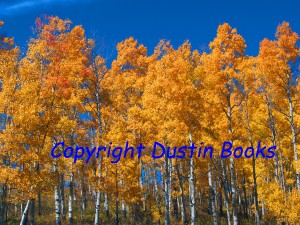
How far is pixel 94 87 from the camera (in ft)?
61.1

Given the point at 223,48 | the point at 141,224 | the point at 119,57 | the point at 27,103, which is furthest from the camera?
the point at 119,57

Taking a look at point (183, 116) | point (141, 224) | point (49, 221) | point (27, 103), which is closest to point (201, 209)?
point (141, 224)

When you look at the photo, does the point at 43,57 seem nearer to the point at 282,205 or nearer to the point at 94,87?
the point at 94,87

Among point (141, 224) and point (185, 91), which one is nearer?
point (185, 91)

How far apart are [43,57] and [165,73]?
6.18m

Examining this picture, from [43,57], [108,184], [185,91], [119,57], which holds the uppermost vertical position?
[119,57]

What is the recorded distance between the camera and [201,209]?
30219mm

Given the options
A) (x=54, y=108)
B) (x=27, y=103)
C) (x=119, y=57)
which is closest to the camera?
(x=27, y=103)

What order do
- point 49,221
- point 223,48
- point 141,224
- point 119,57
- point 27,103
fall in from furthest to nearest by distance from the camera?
point 119,57
point 49,221
point 141,224
point 223,48
point 27,103

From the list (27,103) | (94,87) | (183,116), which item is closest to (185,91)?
(183,116)

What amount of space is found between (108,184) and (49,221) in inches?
289

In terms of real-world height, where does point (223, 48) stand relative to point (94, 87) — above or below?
above

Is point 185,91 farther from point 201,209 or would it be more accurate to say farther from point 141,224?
point 201,209

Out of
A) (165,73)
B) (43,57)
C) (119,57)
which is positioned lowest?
(165,73)
